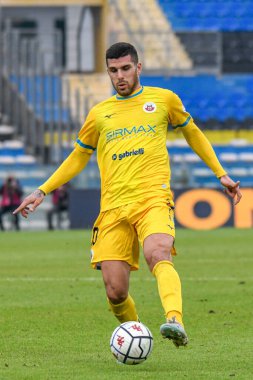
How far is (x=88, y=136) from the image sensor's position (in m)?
7.51

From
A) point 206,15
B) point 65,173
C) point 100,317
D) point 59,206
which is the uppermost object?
point 65,173

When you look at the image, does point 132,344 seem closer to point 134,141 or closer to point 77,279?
→ point 134,141

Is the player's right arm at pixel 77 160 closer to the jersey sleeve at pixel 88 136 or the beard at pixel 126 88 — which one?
the jersey sleeve at pixel 88 136

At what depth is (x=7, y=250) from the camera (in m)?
18.4

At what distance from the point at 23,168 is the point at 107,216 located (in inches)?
802

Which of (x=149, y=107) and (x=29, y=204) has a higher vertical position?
(x=149, y=107)

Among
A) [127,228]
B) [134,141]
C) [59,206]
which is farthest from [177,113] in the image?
[59,206]

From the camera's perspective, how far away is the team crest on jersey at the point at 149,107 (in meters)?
7.32

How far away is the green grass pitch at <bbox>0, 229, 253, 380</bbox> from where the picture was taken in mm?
6746

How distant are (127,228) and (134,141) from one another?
58 centimetres

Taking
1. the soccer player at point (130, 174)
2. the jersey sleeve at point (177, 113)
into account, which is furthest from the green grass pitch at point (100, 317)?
the jersey sleeve at point (177, 113)

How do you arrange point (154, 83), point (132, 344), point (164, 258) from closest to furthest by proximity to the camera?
point (132, 344)
point (164, 258)
point (154, 83)

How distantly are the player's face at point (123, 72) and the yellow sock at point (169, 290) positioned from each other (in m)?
1.23

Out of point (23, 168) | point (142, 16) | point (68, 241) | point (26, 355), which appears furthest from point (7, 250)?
point (142, 16)
